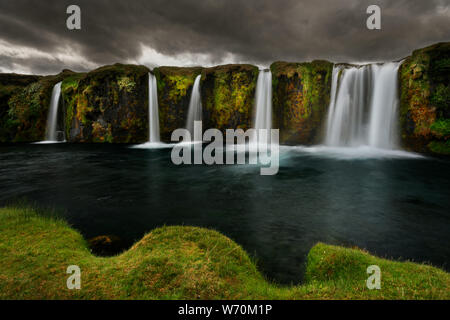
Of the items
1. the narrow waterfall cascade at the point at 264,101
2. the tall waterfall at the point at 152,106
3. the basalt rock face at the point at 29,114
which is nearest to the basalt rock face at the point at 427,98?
the narrow waterfall cascade at the point at 264,101

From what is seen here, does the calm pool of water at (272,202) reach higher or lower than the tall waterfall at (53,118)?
lower

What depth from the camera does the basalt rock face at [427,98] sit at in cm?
1873

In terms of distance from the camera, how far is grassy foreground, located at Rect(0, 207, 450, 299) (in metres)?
3.05

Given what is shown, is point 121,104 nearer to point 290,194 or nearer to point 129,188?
point 129,188

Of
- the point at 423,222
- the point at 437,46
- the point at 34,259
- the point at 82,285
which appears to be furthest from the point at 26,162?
the point at 437,46

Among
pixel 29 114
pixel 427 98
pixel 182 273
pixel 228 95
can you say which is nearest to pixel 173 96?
pixel 228 95

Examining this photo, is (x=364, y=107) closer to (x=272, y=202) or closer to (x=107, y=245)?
(x=272, y=202)

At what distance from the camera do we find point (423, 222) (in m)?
7.61

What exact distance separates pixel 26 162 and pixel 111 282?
70.8 feet

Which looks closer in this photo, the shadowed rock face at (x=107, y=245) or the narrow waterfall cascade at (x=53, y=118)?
the shadowed rock face at (x=107, y=245)

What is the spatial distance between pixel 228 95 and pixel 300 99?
31.4 feet

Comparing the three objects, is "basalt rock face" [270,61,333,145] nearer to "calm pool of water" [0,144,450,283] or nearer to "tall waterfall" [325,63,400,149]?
"tall waterfall" [325,63,400,149]

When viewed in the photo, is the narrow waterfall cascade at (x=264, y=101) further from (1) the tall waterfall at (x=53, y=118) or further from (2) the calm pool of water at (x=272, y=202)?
(1) the tall waterfall at (x=53, y=118)

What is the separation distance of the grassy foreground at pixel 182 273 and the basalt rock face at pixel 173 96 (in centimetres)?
2838
